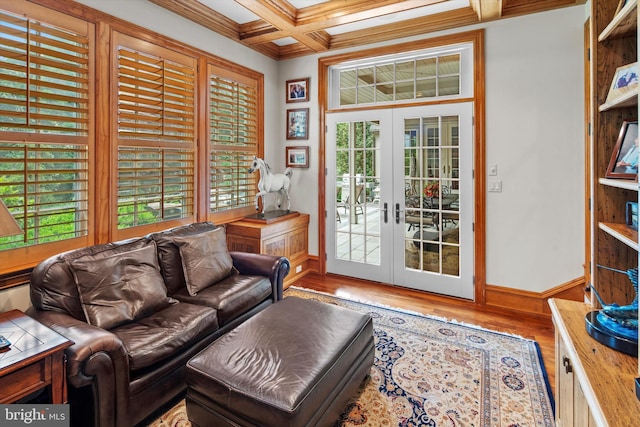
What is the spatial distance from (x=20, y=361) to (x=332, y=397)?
4.47ft

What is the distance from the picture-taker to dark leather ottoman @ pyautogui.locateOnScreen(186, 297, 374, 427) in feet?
5.03

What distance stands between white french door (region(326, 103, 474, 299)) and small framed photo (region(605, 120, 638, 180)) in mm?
2057

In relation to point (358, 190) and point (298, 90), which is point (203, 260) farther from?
point (298, 90)

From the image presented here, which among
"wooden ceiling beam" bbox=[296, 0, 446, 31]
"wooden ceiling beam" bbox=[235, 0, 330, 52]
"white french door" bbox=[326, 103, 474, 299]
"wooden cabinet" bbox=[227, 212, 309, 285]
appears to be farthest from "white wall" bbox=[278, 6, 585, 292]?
"wooden cabinet" bbox=[227, 212, 309, 285]

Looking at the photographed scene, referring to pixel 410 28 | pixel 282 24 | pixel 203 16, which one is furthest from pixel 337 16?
pixel 203 16

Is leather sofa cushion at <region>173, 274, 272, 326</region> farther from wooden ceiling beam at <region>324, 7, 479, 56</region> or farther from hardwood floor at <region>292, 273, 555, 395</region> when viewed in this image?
wooden ceiling beam at <region>324, 7, 479, 56</region>

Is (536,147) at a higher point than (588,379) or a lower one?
higher

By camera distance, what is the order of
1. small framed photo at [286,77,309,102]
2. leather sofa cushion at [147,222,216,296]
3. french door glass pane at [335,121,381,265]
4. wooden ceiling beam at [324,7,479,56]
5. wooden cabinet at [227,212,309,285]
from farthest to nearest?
small framed photo at [286,77,309,102] < french door glass pane at [335,121,381,265] < wooden cabinet at [227,212,309,285] < wooden ceiling beam at [324,7,479,56] < leather sofa cushion at [147,222,216,296]

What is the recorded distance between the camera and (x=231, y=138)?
3947 mm

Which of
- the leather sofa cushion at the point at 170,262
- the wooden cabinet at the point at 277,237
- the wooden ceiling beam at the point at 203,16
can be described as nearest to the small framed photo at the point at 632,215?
the leather sofa cushion at the point at 170,262

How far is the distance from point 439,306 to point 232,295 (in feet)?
7.04

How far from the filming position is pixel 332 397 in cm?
176

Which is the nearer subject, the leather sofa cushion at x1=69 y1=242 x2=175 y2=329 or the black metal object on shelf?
the black metal object on shelf

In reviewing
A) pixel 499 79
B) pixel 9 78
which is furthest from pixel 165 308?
pixel 499 79
